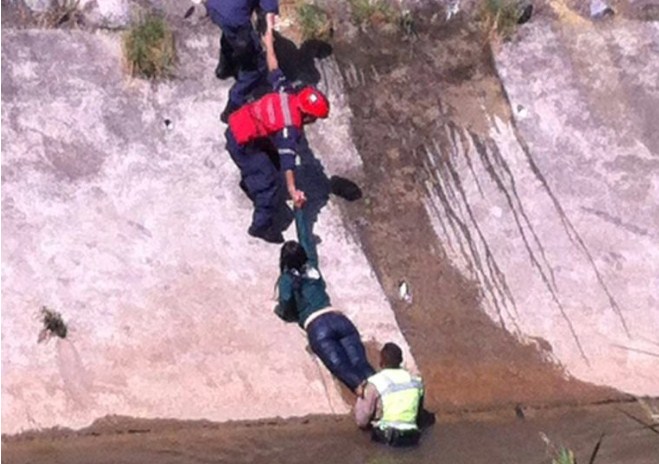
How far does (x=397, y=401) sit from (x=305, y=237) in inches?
59.9

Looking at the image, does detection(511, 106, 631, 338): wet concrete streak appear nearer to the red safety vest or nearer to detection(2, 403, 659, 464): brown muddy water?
detection(2, 403, 659, 464): brown muddy water

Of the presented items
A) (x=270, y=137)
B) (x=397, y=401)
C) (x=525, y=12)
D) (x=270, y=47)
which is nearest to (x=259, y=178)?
(x=270, y=137)

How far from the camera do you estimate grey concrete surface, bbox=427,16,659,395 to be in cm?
1198

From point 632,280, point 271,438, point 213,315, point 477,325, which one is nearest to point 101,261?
point 213,315

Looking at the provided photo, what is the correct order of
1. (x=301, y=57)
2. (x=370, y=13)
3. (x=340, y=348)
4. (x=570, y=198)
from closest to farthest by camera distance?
(x=340, y=348) → (x=570, y=198) → (x=301, y=57) → (x=370, y=13)

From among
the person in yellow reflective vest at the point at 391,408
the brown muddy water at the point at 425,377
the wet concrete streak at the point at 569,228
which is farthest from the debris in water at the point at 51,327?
the wet concrete streak at the point at 569,228

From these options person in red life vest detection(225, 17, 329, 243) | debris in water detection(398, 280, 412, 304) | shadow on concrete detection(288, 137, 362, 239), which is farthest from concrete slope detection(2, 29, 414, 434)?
person in red life vest detection(225, 17, 329, 243)

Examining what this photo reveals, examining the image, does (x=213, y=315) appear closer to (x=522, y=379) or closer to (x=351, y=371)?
(x=351, y=371)

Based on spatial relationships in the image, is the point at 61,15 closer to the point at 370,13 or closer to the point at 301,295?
the point at 370,13

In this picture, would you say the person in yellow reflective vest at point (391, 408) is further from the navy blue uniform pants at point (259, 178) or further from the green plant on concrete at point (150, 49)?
the green plant on concrete at point (150, 49)

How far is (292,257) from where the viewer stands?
11.4 m

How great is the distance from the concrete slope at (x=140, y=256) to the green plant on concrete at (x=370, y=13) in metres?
0.69

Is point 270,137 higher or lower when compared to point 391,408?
higher

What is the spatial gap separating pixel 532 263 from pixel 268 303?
190cm
